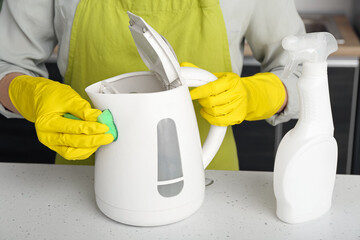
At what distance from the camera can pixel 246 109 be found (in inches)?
37.7

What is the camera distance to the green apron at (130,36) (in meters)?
1.07

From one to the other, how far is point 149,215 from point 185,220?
68 mm

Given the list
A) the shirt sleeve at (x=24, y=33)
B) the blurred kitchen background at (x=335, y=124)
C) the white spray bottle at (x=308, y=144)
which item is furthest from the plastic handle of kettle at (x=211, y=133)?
the blurred kitchen background at (x=335, y=124)

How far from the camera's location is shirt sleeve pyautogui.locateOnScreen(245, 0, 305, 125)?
3.65 feet

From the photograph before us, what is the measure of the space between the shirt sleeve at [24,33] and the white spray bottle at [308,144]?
0.63 meters

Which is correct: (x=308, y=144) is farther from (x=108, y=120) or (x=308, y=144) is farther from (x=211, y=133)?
(x=108, y=120)

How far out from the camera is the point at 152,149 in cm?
73

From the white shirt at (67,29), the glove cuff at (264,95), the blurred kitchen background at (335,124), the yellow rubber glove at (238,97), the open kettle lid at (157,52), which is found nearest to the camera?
the open kettle lid at (157,52)

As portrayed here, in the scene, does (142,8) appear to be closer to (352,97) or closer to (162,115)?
(162,115)

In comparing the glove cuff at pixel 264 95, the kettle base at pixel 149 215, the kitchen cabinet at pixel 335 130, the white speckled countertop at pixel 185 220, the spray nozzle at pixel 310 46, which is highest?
the spray nozzle at pixel 310 46

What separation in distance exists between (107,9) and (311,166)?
58 centimetres

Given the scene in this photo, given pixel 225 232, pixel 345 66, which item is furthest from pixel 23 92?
pixel 345 66

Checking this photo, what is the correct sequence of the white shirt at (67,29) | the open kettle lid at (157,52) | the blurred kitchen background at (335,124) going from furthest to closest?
the blurred kitchen background at (335,124), the white shirt at (67,29), the open kettle lid at (157,52)

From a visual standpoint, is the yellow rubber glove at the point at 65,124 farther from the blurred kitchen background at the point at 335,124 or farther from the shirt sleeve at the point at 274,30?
the blurred kitchen background at the point at 335,124
